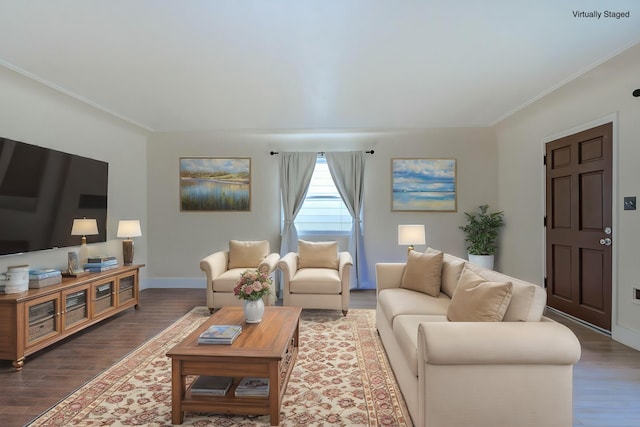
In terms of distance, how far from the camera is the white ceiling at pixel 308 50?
2.25 m

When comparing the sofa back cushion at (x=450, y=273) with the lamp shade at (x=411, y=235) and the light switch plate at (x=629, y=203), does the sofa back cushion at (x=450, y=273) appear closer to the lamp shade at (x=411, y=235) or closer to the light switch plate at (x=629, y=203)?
the lamp shade at (x=411, y=235)

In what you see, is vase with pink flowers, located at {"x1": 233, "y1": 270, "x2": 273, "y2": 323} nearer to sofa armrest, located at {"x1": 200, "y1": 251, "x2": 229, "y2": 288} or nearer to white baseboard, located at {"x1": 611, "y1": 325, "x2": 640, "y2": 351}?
sofa armrest, located at {"x1": 200, "y1": 251, "x2": 229, "y2": 288}

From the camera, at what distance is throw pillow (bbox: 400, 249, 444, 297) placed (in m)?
3.23

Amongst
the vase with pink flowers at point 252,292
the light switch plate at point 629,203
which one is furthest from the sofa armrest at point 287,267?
the light switch plate at point 629,203

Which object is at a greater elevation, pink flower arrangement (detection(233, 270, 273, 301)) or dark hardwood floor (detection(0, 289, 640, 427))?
pink flower arrangement (detection(233, 270, 273, 301))

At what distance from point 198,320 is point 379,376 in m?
2.41

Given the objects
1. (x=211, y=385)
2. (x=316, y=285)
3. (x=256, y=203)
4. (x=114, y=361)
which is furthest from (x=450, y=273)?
(x=256, y=203)

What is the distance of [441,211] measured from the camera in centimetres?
561

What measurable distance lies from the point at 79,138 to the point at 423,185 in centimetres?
518

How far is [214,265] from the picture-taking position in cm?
430

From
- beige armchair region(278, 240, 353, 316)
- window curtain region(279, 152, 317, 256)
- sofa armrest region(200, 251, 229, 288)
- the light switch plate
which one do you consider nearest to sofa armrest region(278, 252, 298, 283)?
beige armchair region(278, 240, 353, 316)

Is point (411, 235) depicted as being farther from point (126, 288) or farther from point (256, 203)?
point (126, 288)

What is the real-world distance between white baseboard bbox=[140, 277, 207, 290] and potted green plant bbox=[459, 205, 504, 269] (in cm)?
462

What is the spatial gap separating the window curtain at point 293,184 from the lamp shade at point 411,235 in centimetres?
204
